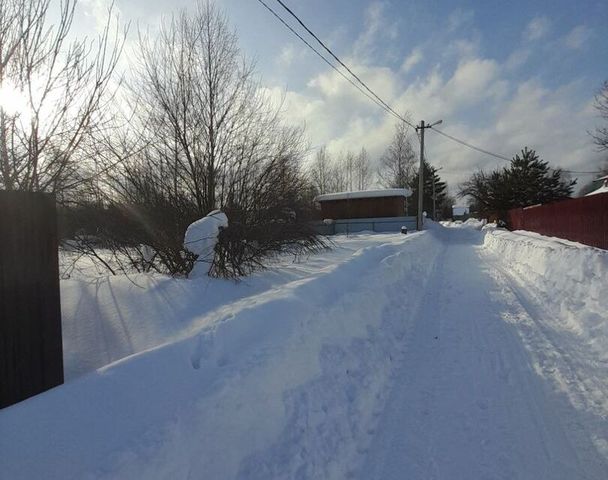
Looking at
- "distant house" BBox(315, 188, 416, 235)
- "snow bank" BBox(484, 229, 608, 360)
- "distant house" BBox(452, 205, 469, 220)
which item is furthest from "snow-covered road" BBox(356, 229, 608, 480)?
"distant house" BBox(452, 205, 469, 220)

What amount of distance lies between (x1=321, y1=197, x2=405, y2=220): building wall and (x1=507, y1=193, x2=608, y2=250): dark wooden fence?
17018 millimetres

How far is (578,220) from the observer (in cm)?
1350

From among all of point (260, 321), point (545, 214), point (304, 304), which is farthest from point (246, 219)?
point (545, 214)

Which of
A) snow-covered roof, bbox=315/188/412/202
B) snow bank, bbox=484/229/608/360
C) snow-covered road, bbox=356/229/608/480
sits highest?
snow-covered roof, bbox=315/188/412/202

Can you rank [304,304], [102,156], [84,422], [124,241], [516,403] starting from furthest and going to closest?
[124,241] → [102,156] → [304,304] → [516,403] → [84,422]

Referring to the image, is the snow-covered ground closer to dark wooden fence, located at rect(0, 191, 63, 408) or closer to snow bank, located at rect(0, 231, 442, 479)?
snow bank, located at rect(0, 231, 442, 479)

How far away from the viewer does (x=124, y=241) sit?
7.54 m

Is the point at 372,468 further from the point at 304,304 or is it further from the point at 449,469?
the point at 304,304

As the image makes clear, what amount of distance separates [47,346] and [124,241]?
16.7ft

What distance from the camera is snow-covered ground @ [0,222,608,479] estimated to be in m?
2.32

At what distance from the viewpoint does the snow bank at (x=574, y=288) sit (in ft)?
18.7

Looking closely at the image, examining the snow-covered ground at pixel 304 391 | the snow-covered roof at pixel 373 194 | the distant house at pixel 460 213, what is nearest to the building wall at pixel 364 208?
the snow-covered roof at pixel 373 194

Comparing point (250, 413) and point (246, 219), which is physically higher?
point (246, 219)

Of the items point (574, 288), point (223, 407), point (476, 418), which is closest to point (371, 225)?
point (574, 288)
